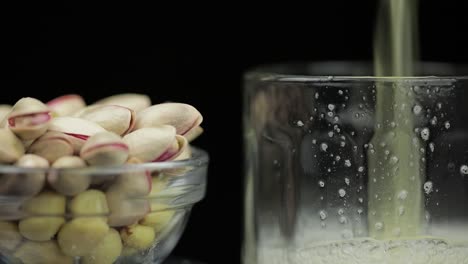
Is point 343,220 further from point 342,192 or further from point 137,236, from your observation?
point 137,236

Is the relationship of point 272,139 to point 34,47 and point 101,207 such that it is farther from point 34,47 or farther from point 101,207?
point 34,47

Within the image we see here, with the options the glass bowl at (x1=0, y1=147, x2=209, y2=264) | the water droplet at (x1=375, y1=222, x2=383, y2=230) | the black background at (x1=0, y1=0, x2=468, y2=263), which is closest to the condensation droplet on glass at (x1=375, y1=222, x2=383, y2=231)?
the water droplet at (x1=375, y1=222, x2=383, y2=230)

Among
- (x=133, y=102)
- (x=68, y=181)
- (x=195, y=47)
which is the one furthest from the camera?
(x=195, y=47)

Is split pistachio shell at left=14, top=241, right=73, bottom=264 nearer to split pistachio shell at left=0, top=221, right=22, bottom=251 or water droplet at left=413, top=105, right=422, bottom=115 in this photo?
split pistachio shell at left=0, top=221, right=22, bottom=251

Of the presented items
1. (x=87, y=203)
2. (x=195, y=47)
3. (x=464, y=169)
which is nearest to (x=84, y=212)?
(x=87, y=203)

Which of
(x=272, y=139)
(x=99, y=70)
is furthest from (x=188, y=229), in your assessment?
(x=272, y=139)
